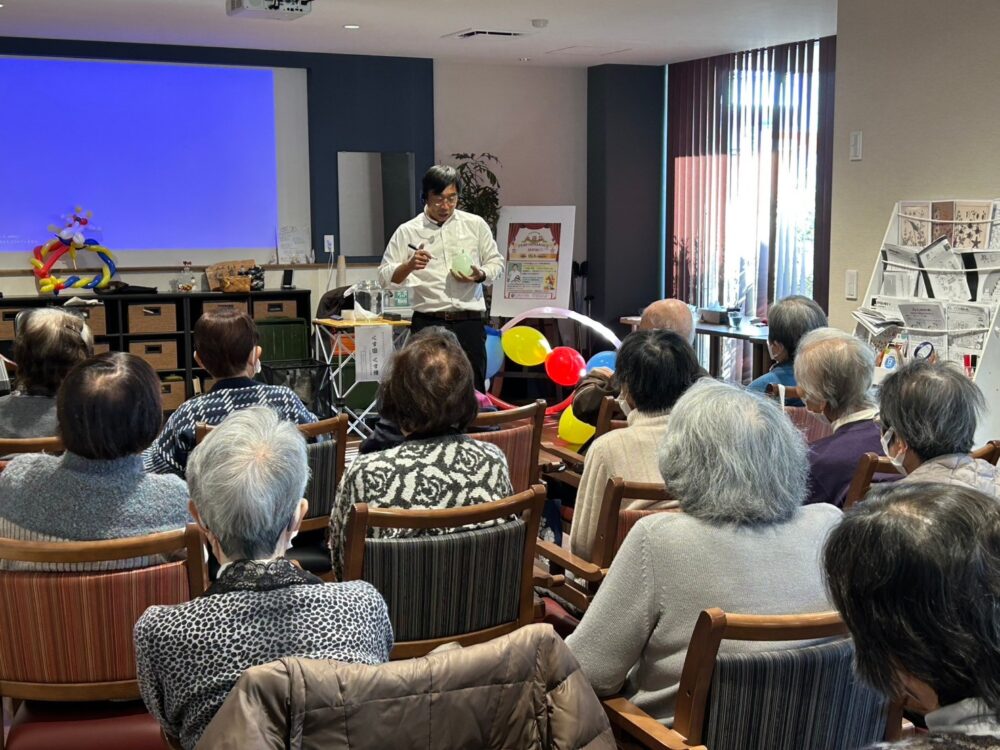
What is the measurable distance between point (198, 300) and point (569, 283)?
306 centimetres

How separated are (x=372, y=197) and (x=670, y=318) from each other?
5.38 metres

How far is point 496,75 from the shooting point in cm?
985

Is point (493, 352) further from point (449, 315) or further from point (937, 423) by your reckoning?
point (937, 423)

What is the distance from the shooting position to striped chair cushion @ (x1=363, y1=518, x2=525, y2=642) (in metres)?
2.33

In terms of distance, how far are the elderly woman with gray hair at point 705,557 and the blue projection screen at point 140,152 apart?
7529mm

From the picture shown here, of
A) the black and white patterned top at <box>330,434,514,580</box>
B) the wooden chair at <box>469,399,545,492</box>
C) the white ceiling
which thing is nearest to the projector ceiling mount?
the white ceiling

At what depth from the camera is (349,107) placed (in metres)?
9.28

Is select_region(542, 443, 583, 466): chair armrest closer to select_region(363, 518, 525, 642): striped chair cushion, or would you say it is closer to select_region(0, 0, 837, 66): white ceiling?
select_region(363, 518, 525, 642): striped chair cushion

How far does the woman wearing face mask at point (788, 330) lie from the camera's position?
166 inches

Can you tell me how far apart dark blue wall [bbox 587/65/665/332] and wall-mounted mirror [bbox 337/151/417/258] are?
173 cm

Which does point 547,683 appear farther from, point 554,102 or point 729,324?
A: point 554,102

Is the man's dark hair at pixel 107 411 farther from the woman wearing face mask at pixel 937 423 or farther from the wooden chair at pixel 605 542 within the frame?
the woman wearing face mask at pixel 937 423

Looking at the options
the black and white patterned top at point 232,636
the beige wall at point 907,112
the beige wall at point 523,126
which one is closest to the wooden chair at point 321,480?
the black and white patterned top at point 232,636

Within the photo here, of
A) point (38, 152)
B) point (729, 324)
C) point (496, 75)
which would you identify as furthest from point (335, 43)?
point (729, 324)
